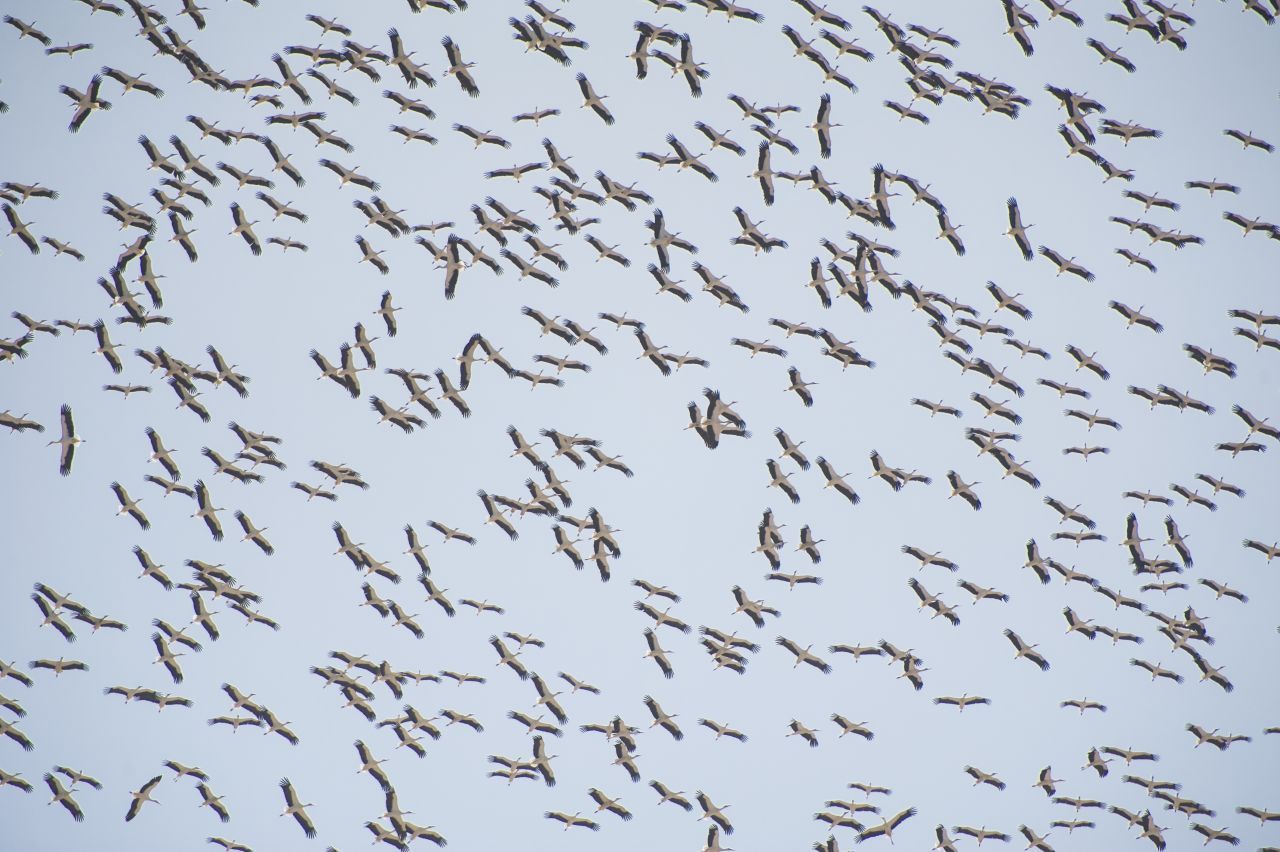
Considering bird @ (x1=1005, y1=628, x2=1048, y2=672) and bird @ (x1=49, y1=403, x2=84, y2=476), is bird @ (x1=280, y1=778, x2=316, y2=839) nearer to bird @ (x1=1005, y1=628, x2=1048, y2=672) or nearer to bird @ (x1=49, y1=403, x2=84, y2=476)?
bird @ (x1=49, y1=403, x2=84, y2=476)

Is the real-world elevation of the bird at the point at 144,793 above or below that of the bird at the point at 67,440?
below

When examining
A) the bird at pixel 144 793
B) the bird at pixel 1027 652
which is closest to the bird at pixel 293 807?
the bird at pixel 144 793

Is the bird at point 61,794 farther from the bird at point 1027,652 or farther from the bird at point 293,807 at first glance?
the bird at point 1027,652

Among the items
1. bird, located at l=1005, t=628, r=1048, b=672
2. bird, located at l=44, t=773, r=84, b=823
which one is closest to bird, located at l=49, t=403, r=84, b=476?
bird, located at l=44, t=773, r=84, b=823

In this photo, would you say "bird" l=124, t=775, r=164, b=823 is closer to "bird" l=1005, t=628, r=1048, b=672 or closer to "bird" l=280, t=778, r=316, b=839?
"bird" l=280, t=778, r=316, b=839

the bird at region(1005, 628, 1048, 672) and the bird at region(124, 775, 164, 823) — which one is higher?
the bird at region(1005, 628, 1048, 672)

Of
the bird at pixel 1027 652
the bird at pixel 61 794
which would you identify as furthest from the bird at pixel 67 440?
the bird at pixel 1027 652

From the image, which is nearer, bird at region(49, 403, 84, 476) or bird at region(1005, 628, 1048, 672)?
bird at region(49, 403, 84, 476)

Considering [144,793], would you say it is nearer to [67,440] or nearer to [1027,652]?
[67,440]

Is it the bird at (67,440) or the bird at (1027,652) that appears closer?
the bird at (67,440)

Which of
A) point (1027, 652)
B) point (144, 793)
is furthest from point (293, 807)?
point (1027, 652)

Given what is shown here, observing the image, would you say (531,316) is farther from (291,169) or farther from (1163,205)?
(1163,205)
